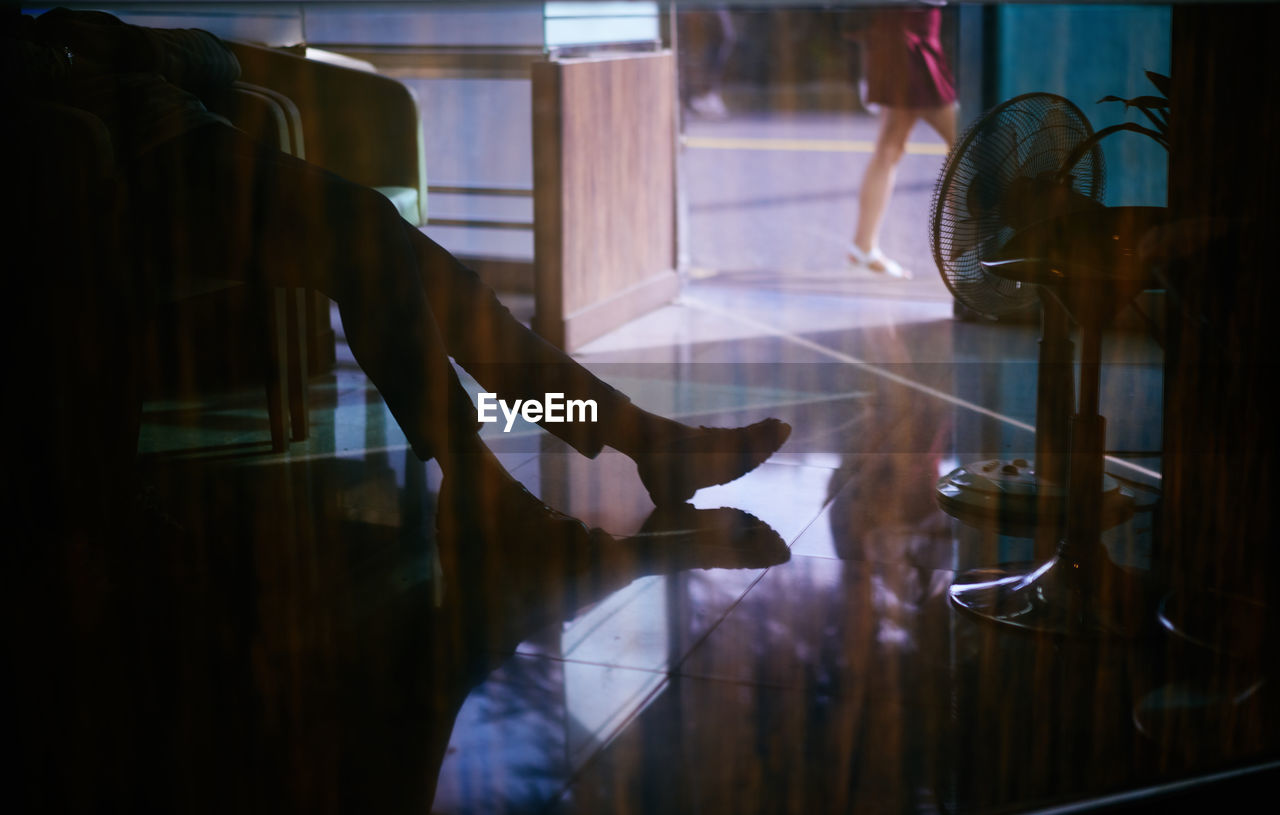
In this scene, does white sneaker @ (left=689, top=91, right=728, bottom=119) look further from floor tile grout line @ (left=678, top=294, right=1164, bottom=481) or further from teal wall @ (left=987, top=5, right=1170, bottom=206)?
teal wall @ (left=987, top=5, right=1170, bottom=206)

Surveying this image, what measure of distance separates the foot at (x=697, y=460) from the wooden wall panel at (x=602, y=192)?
4.31ft

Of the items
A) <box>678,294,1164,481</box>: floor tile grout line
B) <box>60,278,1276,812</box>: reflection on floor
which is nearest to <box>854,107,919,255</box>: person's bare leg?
<box>678,294,1164,481</box>: floor tile grout line

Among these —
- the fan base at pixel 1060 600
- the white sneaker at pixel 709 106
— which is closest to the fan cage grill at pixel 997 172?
the fan base at pixel 1060 600

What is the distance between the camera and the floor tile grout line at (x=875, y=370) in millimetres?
2562

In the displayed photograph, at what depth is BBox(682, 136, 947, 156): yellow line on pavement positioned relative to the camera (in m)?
8.43

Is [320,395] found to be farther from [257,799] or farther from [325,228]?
[257,799]

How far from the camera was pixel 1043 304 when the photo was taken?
2.20 metres

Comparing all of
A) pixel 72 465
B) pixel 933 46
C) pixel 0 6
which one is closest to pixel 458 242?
pixel 933 46

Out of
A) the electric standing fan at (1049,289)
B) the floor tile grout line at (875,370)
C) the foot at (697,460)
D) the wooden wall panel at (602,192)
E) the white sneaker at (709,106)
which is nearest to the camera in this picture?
the electric standing fan at (1049,289)

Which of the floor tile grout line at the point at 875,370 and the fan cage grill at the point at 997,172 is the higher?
the fan cage grill at the point at 997,172

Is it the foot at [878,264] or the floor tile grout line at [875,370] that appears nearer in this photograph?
the floor tile grout line at [875,370]

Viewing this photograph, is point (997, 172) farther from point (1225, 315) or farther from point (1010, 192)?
point (1225, 315)

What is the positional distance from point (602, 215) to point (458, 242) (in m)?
0.75

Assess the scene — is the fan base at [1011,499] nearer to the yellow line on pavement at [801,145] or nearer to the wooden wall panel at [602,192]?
the wooden wall panel at [602,192]
